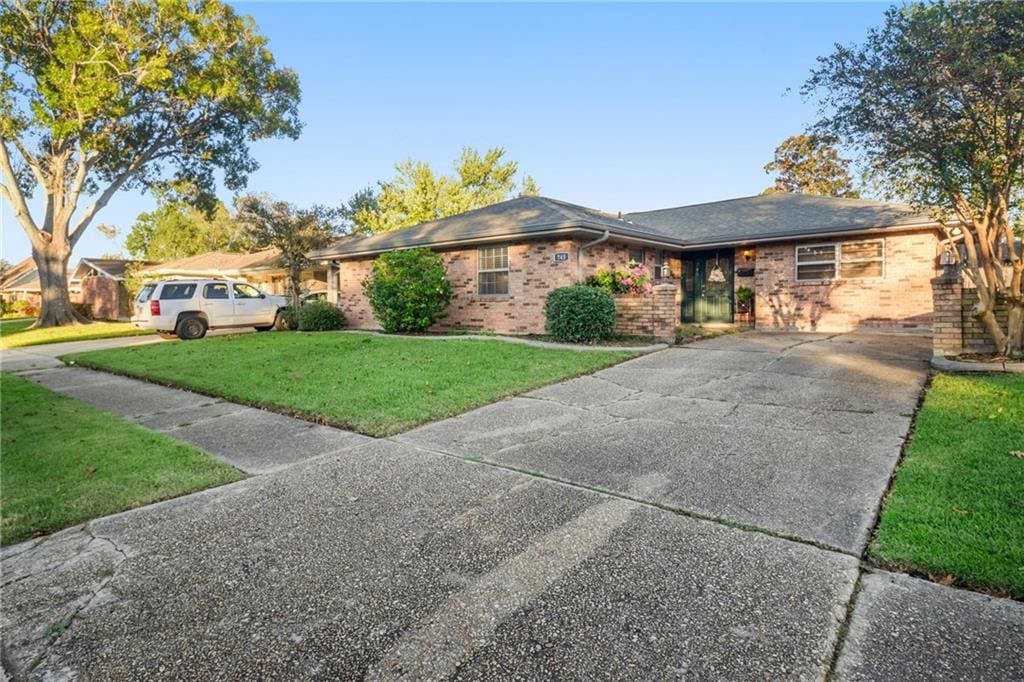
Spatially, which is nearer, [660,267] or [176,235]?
[660,267]

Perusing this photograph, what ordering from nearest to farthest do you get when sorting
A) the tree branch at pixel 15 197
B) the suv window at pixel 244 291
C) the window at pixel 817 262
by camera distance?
the window at pixel 817 262 → the suv window at pixel 244 291 → the tree branch at pixel 15 197

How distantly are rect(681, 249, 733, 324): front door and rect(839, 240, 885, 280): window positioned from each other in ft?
9.65

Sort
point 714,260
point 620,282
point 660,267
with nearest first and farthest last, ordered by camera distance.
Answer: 1. point 620,282
2. point 660,267
3. point 714,260

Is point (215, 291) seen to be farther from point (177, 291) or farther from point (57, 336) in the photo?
point (57, 336)

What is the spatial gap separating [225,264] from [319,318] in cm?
1735

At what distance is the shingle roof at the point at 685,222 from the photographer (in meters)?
12.6

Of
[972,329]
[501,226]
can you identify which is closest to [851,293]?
[972,329]

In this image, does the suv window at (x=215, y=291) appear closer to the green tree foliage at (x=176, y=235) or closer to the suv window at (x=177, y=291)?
the suv window at (x=177, y=291)

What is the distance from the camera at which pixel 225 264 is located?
99.2 ft

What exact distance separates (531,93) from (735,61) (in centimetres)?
880

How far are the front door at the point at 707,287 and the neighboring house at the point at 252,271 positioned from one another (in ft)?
52.4

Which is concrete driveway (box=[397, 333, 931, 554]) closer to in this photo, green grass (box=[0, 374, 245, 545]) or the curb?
the curb

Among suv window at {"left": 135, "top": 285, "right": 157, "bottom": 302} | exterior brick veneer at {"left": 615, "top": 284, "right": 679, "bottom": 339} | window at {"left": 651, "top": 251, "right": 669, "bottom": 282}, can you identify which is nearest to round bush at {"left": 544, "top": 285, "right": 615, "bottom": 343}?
exterior brick veneer at {"left": 615, "top": 284, "right": 679, "bottom": 339}

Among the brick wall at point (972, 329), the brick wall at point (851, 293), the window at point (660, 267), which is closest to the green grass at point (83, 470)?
the brick wall at point (972, 329)
